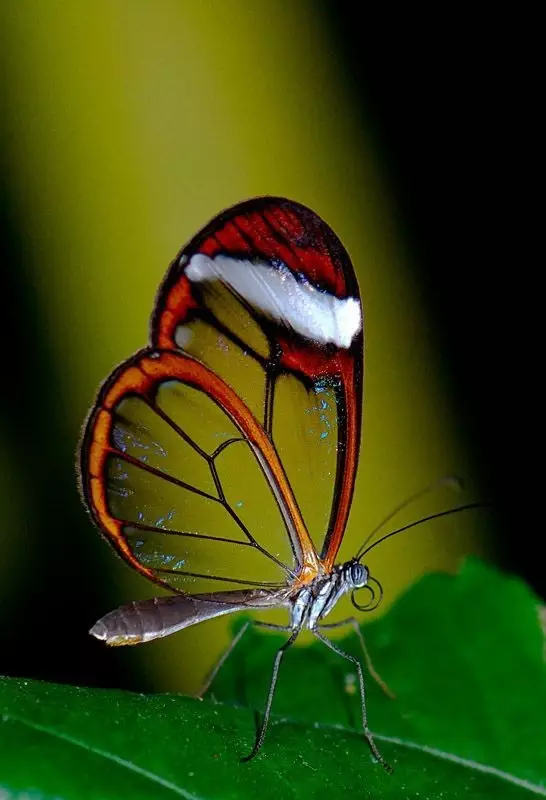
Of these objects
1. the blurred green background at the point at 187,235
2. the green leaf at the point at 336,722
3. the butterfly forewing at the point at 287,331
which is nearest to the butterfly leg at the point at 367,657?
the green leaf at the point at 336,722

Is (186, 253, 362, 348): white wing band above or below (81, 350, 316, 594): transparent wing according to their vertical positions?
above

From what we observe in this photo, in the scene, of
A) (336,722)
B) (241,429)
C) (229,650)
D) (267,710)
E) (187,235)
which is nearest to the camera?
(267,710)

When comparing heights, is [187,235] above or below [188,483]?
above

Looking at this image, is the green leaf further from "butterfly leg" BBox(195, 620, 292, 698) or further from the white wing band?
the white wing band

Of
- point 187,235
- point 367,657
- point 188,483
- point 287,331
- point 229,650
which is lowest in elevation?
point 367,657

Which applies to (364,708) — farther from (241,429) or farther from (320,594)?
(241,429)

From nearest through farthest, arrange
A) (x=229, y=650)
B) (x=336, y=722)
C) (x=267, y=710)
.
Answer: (x=267, y=710)
(x=336, y=722)
(x=229, y=650)

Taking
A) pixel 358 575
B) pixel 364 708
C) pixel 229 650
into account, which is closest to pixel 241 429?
pixel 358 575

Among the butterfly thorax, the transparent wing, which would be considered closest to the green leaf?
the butterfly thorax

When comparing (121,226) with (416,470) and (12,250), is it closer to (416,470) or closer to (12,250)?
(12,250)
